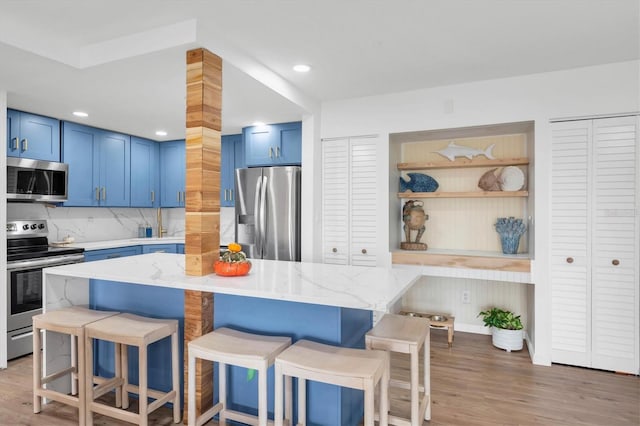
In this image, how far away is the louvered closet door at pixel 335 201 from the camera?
151 inches

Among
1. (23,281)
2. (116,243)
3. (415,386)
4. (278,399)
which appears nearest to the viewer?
(278,399)

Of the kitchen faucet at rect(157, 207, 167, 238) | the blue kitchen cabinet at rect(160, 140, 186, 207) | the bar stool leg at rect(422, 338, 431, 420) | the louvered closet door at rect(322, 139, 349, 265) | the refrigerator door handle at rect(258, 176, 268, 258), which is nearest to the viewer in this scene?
the bar stool leg at rect(422, 338, 431, 420)

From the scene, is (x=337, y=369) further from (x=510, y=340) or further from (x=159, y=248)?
(x=159, y=248)

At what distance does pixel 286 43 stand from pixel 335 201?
1730mm

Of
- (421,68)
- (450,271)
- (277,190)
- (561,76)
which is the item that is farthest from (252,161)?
(561,76)

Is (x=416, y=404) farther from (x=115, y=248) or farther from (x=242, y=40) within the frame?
(x=115, y=248)

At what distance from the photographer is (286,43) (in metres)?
2.53

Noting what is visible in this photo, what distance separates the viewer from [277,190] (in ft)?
12.9

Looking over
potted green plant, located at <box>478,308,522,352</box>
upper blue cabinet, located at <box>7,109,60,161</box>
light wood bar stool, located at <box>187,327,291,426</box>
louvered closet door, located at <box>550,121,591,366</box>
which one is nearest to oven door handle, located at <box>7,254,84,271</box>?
upper blue cabinet, located at <box>7,109,60,161</box>

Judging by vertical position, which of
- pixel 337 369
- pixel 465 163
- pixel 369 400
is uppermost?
pixel 465 163

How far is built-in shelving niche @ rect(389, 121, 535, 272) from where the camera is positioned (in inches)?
136

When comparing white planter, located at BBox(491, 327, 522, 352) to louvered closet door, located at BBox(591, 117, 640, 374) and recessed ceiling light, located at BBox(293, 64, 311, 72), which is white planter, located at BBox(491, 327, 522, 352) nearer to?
louvered closet door, located at BBox(591, 117, 640, 374)

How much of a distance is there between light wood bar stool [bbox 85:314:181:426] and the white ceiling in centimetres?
160

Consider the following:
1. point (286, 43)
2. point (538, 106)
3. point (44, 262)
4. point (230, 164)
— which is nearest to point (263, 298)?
point (286, 43)
